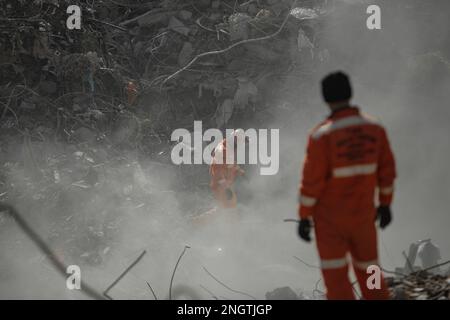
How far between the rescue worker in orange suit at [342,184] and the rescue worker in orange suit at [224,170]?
3.71 m

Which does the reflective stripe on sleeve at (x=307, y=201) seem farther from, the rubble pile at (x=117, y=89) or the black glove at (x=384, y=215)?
the rubble pile at (x=117, y=89)

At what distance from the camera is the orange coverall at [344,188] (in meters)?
3.17

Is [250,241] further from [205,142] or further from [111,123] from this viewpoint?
[111,123]

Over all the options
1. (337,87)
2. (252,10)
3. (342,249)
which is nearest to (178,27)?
(252,10)

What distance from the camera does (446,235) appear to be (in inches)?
357

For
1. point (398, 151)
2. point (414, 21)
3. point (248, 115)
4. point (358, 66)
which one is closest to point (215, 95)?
point (248, 115)

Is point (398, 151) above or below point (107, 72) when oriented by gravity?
below

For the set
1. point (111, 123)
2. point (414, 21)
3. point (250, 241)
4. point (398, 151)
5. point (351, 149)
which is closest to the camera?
point (351, 149)

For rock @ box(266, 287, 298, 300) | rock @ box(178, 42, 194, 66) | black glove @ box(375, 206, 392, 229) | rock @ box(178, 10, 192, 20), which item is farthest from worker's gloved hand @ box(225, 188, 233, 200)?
rock @ box(178, 10, 192, 20)

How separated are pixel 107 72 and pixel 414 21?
571 cm

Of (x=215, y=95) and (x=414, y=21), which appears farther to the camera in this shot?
(x=414, y=21)

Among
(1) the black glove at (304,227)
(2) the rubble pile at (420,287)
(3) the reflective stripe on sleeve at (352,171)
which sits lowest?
(2) the rubble pile at (420,287)

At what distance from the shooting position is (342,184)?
10.5 feet

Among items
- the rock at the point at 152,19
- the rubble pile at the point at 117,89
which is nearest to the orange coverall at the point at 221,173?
the rubble pile at the point at 117,89
